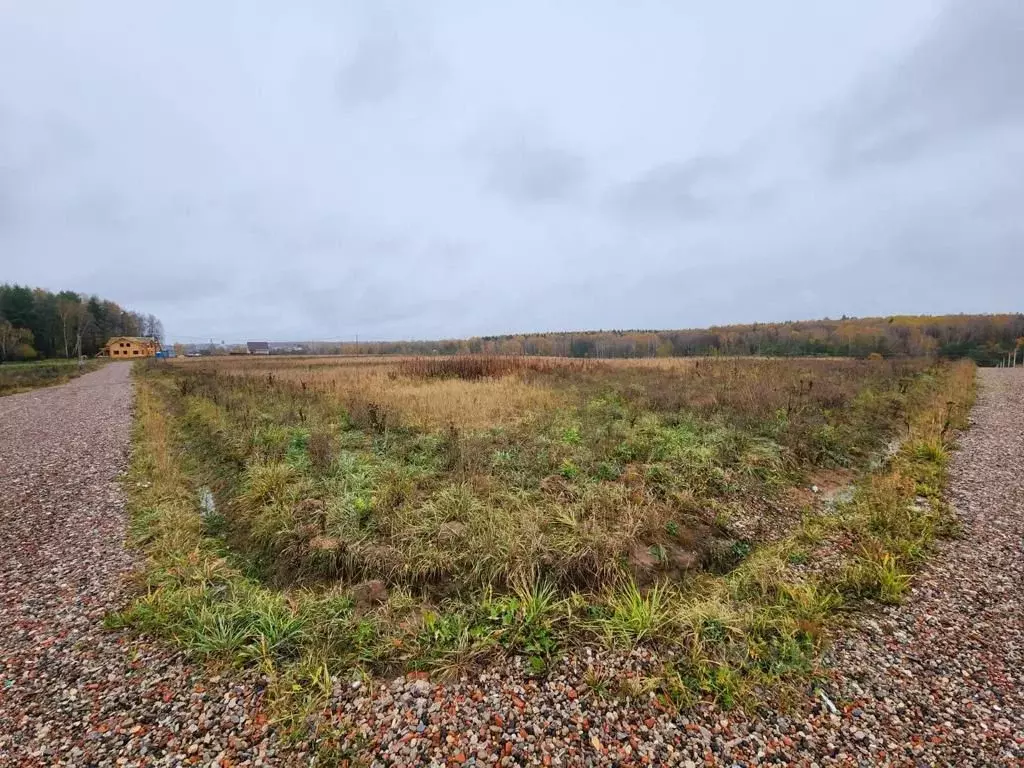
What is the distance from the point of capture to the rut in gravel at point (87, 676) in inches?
111

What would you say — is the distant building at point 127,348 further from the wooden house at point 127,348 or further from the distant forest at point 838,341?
the distant forest at point 838,341

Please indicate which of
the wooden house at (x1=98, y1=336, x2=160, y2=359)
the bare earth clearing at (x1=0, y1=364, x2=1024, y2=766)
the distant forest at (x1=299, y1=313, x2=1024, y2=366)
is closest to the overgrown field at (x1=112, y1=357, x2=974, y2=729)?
the bare earth clearing at (x1=0, y1=364, x2=1024, y2=766)

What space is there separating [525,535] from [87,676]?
4349 mm

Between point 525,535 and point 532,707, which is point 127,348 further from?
point 532,707

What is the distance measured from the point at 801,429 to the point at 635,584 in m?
9.03

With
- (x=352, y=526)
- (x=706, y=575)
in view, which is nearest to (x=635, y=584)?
(x=706, y=575)

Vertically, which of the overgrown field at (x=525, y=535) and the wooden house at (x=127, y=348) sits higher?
the wooden house at (x=127, y=348)

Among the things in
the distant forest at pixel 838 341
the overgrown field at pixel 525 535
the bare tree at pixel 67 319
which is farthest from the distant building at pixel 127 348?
the overgrown field at pixel 525 535

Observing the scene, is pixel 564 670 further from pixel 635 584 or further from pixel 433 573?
pixel 433 573

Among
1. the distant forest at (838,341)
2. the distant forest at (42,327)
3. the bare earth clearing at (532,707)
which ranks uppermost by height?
the distant forest at (42,327)

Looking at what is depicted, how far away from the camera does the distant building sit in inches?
3184

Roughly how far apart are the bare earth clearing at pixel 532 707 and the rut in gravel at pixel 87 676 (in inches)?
0.5

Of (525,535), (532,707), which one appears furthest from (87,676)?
(525,535)

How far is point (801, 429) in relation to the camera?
1115 centimetres
